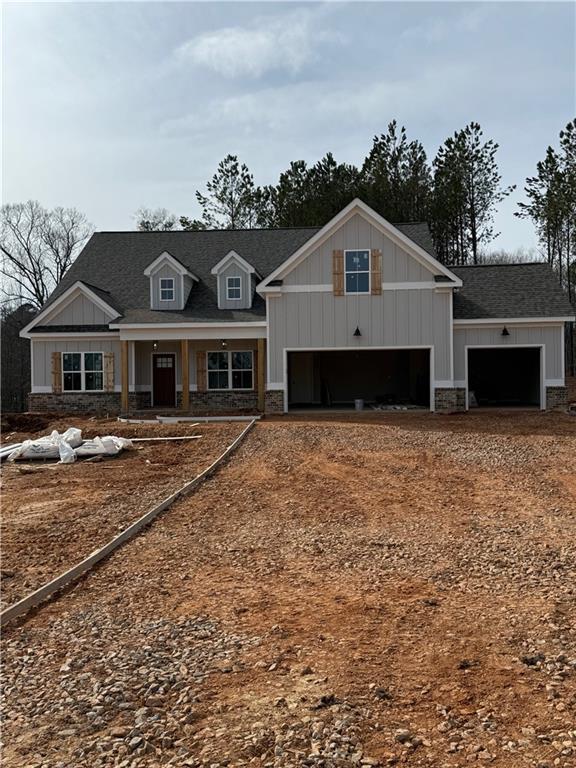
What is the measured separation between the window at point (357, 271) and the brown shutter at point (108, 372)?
8841 millimetres

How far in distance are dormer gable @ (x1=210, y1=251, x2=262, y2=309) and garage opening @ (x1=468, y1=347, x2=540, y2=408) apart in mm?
9032

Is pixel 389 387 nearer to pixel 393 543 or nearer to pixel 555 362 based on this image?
pixel 555 362

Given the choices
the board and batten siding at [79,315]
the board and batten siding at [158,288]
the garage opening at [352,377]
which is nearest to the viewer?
the board and batten siding at [79,315]

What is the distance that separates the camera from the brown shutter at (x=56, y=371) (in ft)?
71.2

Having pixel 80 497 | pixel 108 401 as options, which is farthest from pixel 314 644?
pixel 108 401

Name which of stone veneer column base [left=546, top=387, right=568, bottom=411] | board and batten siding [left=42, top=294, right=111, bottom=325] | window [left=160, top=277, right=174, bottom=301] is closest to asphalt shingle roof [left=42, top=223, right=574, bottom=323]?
board and batten siding [left=42, top=294, right=111, bottom=325]

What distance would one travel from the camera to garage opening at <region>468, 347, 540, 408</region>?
78.4 feet

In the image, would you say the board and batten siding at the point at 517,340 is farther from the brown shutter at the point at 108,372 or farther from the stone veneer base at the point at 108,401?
the brown shutter at the point at 108,372

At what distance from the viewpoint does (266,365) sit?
20156 mm

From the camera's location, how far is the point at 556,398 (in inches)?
778

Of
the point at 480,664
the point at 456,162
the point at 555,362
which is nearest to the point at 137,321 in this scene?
the point at 555,362

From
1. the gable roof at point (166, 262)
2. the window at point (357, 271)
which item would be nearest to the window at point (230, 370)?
the gable roof at point (166, 262)

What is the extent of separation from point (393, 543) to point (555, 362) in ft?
50.7

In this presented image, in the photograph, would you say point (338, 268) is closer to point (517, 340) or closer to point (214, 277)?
point (214, 277)
